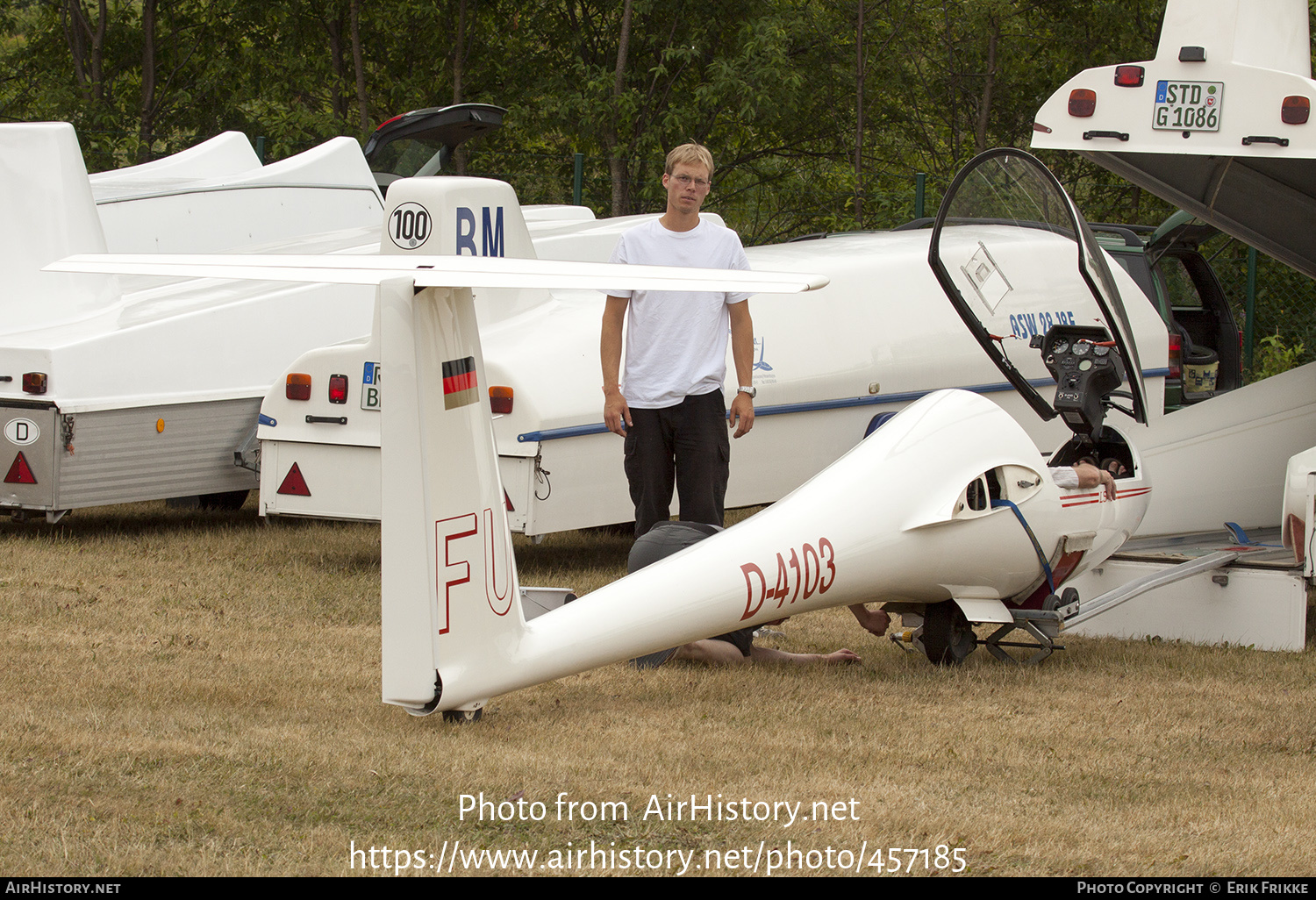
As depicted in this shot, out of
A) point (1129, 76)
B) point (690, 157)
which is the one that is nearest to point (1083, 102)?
point (1129, 76)

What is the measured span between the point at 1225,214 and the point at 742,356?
123 inches

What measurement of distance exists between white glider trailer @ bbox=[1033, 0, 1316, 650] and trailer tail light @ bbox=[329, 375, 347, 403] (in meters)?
3.56

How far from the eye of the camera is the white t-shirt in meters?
5.41

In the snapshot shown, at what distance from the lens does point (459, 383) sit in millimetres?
3914

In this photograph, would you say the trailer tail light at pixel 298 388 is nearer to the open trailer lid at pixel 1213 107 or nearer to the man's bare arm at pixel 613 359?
the man's bare arm at pixel 613 359

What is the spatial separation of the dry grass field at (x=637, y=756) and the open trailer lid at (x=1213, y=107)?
2138 mm

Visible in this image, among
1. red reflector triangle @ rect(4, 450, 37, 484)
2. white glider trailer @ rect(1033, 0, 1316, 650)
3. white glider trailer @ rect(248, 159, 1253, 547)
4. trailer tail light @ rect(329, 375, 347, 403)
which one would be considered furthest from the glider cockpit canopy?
white glider trailer @ rect(1033, 0, 1316, 650)

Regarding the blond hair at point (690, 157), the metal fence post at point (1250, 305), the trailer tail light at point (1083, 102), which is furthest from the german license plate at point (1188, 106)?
the metal fence post at point (1250, 305)

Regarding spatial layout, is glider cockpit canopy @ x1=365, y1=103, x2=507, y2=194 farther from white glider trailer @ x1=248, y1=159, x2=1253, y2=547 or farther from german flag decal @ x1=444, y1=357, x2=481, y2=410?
german flag decal @ x1=444, y1=357, x2=481, y2=410

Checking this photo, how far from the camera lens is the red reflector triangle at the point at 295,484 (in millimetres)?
7504

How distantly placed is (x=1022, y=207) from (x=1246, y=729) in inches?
92.8

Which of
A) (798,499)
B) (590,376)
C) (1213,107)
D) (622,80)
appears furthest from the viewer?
(622,80)

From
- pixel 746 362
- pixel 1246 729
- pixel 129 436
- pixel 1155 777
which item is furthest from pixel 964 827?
pixel 129 436

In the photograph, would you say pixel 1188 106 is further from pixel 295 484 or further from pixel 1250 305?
pixel 1250 305
